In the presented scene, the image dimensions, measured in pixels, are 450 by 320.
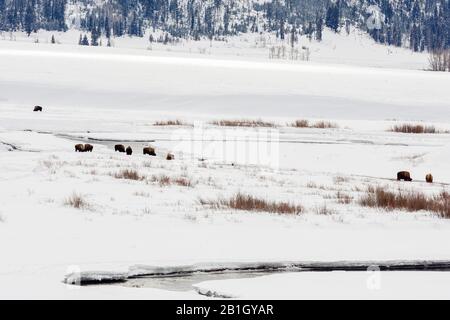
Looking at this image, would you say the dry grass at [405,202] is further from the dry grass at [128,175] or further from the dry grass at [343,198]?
the dry grass at [128,175]

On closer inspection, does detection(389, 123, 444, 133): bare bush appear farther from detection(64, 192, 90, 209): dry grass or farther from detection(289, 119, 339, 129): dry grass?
detection(64, 192, 90, 209): dry grass

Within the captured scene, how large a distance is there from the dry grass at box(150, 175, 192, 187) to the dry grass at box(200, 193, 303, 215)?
2342 millimetres

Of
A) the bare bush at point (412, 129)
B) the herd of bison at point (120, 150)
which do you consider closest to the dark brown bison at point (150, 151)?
the herd of bison at point (120, 150)

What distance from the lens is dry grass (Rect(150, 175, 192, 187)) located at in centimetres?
1672

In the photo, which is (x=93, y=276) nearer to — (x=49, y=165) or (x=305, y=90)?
(x=49, y=165)

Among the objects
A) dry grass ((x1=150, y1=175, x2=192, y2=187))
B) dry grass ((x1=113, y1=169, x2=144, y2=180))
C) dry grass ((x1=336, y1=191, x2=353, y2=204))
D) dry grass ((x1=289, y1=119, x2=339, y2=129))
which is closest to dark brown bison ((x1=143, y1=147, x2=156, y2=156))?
dry grass ((x1=113, y1=169, x2=144, y2=180))

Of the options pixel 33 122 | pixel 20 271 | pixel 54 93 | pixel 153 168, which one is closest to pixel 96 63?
pixel 54 93

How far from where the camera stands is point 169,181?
56.0 ft

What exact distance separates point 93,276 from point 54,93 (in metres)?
50.3

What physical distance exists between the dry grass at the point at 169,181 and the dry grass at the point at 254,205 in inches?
92.2

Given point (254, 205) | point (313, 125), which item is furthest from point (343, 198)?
point (313, 125)

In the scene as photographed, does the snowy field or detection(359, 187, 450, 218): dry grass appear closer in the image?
the snowy field

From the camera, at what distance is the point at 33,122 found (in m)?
36.1

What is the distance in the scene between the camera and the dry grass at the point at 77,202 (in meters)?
12.9
